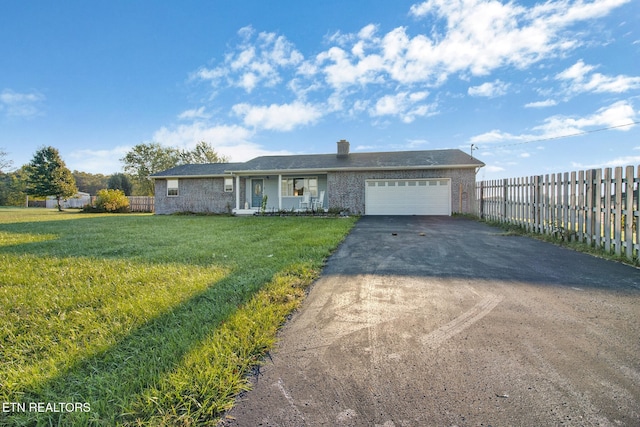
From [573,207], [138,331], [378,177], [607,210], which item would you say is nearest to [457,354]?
[138,331]

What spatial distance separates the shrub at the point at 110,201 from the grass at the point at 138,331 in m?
22.3

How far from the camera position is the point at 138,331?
236 cm

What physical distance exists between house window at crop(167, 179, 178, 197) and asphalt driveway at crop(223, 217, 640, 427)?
19.2 m

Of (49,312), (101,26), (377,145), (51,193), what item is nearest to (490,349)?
(49,312)

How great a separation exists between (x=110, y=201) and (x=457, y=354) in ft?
94.3

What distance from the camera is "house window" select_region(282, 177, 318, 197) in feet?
56.8

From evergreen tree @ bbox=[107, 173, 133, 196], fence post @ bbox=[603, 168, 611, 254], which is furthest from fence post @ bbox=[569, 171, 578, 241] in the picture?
evergreen tree @ bbox=[107, 173, 133, 196]

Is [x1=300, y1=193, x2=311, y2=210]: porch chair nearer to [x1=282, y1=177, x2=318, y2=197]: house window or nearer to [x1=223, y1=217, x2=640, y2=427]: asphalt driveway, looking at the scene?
[x1=282, y1=177, x2=318, y2=197]: house window

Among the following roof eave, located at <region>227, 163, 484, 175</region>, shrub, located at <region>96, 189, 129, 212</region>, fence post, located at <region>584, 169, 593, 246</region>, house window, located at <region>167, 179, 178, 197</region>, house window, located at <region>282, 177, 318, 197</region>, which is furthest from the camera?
shrub, located at <region>96, 189, 129, 212</region>

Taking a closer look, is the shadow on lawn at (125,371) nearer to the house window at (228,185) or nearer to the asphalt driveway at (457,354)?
the asphalt driveway at (457,354)

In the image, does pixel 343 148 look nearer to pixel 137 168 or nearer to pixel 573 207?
pixel 573 207

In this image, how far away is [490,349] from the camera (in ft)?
6.75

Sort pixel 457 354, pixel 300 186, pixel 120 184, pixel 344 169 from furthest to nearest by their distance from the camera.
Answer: pixel 120 184, pixel 300 186, pixel 344 169, pixel 457 354

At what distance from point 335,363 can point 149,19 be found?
13.5 metres
